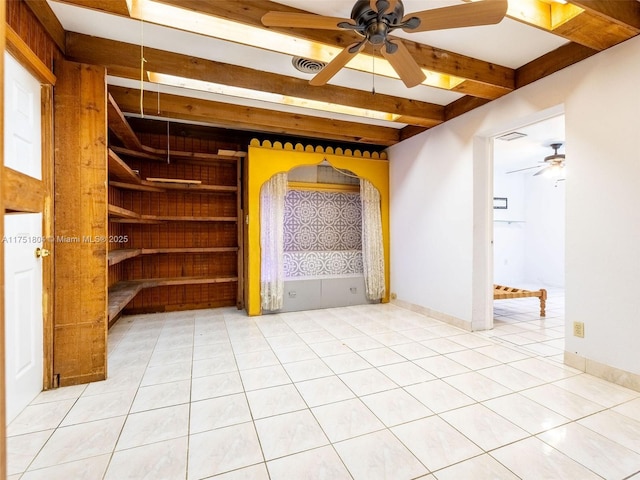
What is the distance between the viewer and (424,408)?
1.88 metres

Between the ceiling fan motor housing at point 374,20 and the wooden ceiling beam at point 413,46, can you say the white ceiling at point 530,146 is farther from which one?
the ceiling fan motor housing at point 374,20

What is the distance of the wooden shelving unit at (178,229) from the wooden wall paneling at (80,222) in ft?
4.94

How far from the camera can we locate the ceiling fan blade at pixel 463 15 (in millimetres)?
1508

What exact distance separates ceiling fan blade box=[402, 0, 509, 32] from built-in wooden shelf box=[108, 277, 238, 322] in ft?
10.2

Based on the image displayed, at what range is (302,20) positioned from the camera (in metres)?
1.65

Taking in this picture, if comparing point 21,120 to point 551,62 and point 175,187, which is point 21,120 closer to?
point 175,187

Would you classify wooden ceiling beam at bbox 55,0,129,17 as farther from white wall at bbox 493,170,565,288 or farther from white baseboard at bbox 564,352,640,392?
white wall at bbox 493,170,565,288

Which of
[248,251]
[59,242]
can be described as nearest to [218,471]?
[59,242]

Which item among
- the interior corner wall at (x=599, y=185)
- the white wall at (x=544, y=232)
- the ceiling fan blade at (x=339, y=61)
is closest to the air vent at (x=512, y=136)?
the interior corner wall at (x=599, y=185)

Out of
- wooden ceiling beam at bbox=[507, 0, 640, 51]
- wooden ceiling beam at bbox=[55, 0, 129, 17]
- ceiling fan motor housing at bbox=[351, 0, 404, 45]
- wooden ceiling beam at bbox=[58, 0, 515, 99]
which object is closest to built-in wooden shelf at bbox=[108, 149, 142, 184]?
wooden ceiling beam at bbox=[55, 0, 129, 17]

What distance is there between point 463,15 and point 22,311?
3.05 meters

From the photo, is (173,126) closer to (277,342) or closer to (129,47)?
(129,47)

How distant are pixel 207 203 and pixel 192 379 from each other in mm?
2906

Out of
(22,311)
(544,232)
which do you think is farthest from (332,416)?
(544,232)
